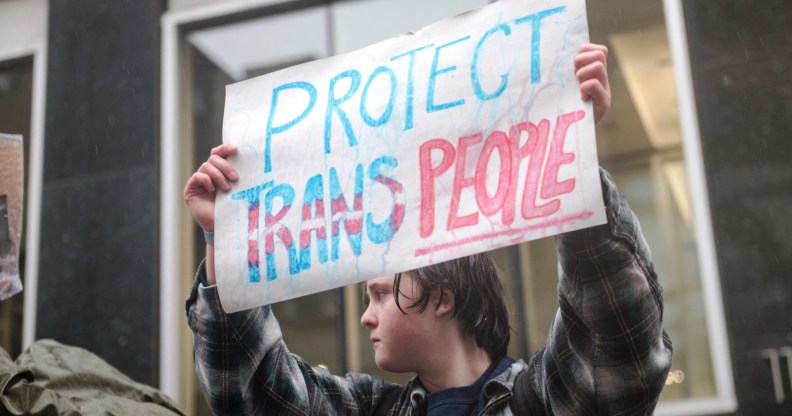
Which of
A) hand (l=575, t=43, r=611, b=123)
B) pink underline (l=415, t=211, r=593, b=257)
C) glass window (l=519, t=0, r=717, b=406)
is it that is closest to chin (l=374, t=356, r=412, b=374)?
pink underline (l=415, t=211, r=593, b=257)

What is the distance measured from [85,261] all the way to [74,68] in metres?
1.49

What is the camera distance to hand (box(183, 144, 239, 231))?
2480mm

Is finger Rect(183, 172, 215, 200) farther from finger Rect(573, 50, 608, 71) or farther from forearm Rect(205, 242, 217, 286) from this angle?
finger Rect(573, 50, 608, 71)

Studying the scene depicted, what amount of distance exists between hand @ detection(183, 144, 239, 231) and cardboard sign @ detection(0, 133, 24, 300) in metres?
0.51

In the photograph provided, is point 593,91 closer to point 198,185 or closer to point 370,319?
point 370,319

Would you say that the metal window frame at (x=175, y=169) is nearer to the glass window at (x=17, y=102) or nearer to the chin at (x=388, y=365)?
the glass window at (x=17, y=102)

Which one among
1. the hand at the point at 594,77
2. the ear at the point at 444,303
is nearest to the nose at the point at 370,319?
the ear at the point at 444,303

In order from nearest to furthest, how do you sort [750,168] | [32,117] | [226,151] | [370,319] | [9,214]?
1. [370,319]
2. [226,151]
3. [9,214]
4. [750,168]
5. [32,117]

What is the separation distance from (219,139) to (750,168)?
3.50m

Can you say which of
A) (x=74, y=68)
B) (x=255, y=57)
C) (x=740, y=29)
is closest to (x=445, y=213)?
(x=740, y=29)

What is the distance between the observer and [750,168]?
5625 mm

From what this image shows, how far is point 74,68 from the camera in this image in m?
7.32

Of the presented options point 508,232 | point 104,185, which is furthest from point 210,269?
point 104,185

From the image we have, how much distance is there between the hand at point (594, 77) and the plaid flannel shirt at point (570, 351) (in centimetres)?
→ 16
